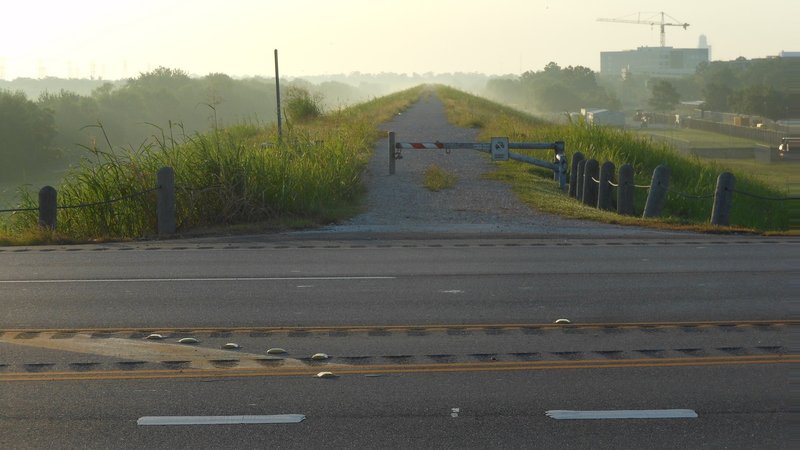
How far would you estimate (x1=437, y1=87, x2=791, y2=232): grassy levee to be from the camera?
21547 millimetres

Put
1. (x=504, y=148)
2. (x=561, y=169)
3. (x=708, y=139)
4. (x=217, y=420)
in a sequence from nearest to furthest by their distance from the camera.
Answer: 1. (x=217, y=420)
2. (x=504, y=148)
3. (x=561, y=169)
4. (x=708, y=139)

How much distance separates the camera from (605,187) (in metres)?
22.4

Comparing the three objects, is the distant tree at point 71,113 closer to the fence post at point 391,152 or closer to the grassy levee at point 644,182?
the grassy levee at point 644,182

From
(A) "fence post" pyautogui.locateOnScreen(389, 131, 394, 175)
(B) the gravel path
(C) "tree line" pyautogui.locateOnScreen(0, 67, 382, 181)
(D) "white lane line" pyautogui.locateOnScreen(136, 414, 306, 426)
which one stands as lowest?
(D) "white lane line" pyautogui.locateOnScreen(136, 414, 306, 426)

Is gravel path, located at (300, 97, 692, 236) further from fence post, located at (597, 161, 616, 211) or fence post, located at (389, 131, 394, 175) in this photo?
fence post, located at (597, 161, 616, 211)

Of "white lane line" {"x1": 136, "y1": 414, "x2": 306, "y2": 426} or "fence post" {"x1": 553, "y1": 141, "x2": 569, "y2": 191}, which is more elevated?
"fence post" {"x1": 553, "y1": 141, "x2": 569, "y2": 191}

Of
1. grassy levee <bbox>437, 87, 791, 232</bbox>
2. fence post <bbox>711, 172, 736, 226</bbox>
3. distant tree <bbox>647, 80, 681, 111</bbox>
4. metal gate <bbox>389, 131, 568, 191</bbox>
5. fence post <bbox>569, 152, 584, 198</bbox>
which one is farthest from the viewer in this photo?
distant tree <bbox>647, 80, 681, 111</bbox>

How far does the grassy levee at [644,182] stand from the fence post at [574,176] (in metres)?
0.37

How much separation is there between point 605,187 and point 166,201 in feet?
32.5

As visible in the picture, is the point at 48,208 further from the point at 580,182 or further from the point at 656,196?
the point at 580,182

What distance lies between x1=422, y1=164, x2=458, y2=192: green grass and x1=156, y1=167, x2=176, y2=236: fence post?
7914 millimetres

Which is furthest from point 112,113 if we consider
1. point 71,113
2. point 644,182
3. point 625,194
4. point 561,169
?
point 625,194

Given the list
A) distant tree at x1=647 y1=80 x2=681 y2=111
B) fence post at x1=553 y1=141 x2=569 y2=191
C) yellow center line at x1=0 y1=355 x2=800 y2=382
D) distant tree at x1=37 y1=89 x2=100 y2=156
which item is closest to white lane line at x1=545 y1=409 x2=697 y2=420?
yellow center line at x1=0 y1=355 x2=800 y2=382

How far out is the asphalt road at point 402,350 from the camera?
267 inches
